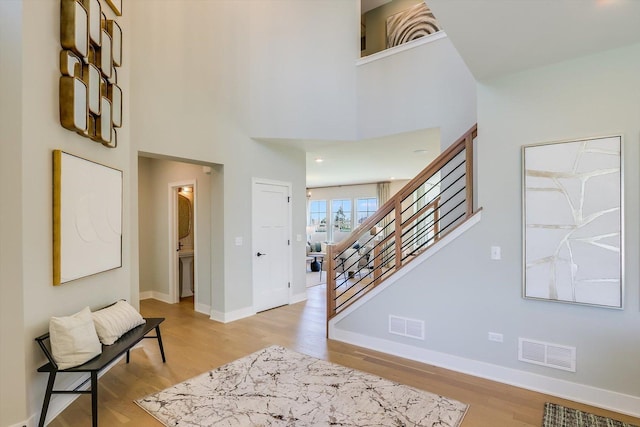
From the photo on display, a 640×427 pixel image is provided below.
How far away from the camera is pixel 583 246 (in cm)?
247

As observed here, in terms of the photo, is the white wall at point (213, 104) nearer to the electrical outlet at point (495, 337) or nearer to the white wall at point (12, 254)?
the white wall at point (12, 254)

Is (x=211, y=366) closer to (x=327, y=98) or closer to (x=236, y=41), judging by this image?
(x=327, y=98)

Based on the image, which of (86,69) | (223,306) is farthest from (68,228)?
(223,306)

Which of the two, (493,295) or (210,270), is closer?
(493,295)

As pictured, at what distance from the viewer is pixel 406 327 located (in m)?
3.27

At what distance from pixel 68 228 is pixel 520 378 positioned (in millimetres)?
3800

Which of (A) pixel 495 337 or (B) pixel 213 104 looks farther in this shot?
(B) pixel 213 104

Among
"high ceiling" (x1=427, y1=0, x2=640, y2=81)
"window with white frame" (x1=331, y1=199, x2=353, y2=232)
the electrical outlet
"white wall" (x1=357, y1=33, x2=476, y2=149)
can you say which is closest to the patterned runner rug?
the electrical outlet

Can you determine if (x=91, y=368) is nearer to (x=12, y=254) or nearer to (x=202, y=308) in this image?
(x=12, y=254)

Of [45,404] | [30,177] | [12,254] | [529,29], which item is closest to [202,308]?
[45,404]

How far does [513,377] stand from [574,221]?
1.39 metres

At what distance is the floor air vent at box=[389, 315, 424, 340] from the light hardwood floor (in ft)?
0.83

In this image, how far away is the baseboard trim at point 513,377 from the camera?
92.4 inches

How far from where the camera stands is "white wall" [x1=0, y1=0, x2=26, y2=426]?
2.05m
